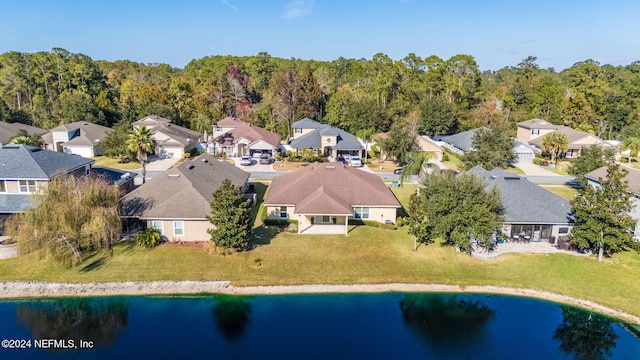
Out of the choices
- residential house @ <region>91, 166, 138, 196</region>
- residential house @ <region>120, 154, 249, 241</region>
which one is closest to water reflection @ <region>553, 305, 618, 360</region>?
residential house @ <region>120, 154, 249, 241</region>

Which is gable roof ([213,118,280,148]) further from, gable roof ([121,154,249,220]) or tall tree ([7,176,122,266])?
tall tree ([7,176,122,266])

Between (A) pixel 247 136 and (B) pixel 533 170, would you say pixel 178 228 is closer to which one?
(A) pixel 247 136

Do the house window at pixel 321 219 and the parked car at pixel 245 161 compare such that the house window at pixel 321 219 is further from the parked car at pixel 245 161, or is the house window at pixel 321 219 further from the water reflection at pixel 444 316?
the parked car at pixel 245 161

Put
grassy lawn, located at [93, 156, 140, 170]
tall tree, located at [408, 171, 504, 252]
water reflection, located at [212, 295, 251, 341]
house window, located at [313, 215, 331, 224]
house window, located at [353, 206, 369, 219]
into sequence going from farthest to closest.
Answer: grassy lawn, located at [93, 156, 140, 170] → house window, located at [353, 206, 369, 219] → house window, located at [313, 215, 331, 224] → tall tree, located at [408, 171, 504, 252] → water reflection, located at [212, 295, 251, 341]

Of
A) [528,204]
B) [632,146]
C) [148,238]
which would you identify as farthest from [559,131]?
[148,238]

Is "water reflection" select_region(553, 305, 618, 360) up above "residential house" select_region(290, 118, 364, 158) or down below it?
below

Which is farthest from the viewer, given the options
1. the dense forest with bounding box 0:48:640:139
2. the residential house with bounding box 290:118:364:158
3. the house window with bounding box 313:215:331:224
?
the dense forest with bounding box 0:48:640:139

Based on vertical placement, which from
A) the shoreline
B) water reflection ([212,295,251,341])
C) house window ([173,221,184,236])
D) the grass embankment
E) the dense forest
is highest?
the dense forest
